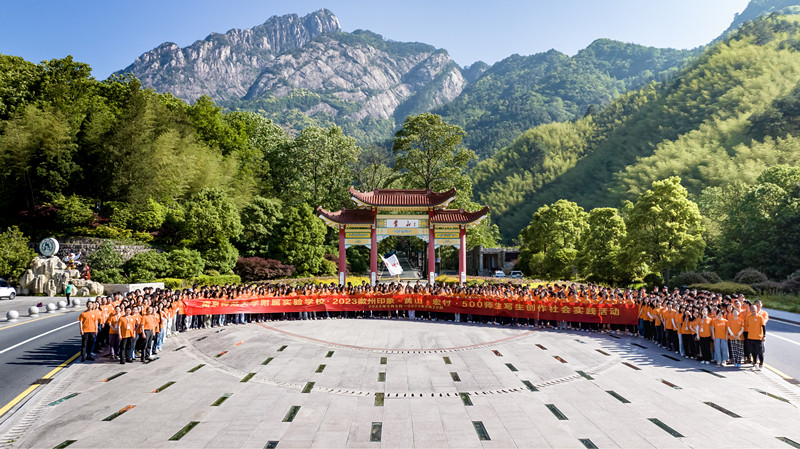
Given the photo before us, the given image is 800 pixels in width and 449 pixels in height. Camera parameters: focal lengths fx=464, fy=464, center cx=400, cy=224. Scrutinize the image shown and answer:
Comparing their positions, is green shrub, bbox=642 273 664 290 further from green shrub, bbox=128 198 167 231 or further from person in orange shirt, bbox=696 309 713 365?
green shrub, bbox=128 198 167 231

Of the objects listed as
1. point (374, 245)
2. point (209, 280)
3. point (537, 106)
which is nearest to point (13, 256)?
point (209, 280)

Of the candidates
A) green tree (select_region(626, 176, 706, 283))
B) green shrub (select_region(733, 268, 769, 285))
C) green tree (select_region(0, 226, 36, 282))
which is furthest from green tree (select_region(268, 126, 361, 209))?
green shrub (select_region(733, 268, 769, 285))

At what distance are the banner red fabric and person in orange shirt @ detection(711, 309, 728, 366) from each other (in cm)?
446

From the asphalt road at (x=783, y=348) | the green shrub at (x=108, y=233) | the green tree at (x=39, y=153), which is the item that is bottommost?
the asphalt road at (x=783, y=348)

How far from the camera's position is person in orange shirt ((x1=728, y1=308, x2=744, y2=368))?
12.2m

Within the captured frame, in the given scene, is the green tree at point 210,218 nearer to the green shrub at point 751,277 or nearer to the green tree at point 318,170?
the green tree at point 318,170

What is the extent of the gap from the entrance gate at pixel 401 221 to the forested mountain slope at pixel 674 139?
114ft

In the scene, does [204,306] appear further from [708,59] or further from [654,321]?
[708,59]

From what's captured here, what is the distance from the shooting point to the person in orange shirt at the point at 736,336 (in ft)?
40.1

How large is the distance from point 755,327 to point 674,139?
275ft

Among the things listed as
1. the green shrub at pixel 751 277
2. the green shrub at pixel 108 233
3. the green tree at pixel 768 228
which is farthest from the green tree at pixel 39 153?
the green tree at pixel 768 228

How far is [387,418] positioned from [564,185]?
90497 mm

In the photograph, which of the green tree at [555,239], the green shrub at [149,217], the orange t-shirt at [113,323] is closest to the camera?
the orange t-shirt at [113,323]

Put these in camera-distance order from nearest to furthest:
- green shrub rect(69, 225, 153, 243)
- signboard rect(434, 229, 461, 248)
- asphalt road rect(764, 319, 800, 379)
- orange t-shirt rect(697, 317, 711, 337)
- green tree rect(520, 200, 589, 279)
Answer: asphalt road rect(764, 319, 800, 379) → orange t-shirt rect(697, 317, 711, 337) → signboard rect(434, 229, 461, 248) → green shrub rect(69, 225, 153, 243) → green tree rect(520, 200, 589, 279)
